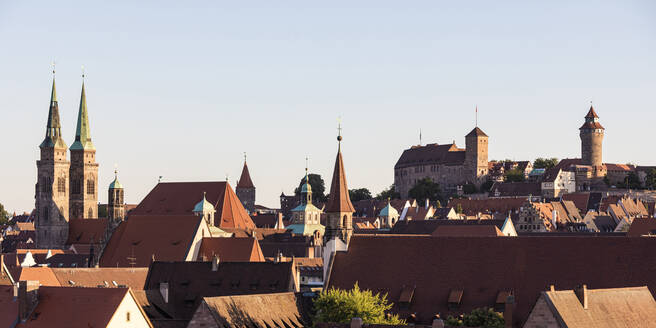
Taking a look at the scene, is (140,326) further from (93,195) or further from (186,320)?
(93,195)

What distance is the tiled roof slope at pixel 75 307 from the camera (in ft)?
207

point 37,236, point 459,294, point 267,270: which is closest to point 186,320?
point 267,270

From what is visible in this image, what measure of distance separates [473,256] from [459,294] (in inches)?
117

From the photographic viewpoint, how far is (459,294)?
230 feet

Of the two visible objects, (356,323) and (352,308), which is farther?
(352,308)

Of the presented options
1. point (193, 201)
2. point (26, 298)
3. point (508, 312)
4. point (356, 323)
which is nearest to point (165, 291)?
point (26, 298)

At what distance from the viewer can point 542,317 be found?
177 feet

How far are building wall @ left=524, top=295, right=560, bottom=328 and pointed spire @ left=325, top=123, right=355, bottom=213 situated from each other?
2830 cm

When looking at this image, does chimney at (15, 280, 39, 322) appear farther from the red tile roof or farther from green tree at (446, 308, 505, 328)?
the red tile roof

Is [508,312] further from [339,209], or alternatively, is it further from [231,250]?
[231,250]

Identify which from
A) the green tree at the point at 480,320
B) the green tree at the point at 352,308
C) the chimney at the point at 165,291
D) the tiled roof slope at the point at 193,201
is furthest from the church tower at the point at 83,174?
the green tree at the point at 480,320

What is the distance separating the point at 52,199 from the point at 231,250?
2941 inches

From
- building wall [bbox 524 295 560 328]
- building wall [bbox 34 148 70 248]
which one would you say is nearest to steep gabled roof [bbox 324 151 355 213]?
building wall [bbox 524 295 560 328]

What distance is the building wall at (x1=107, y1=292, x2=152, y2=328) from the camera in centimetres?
6281
